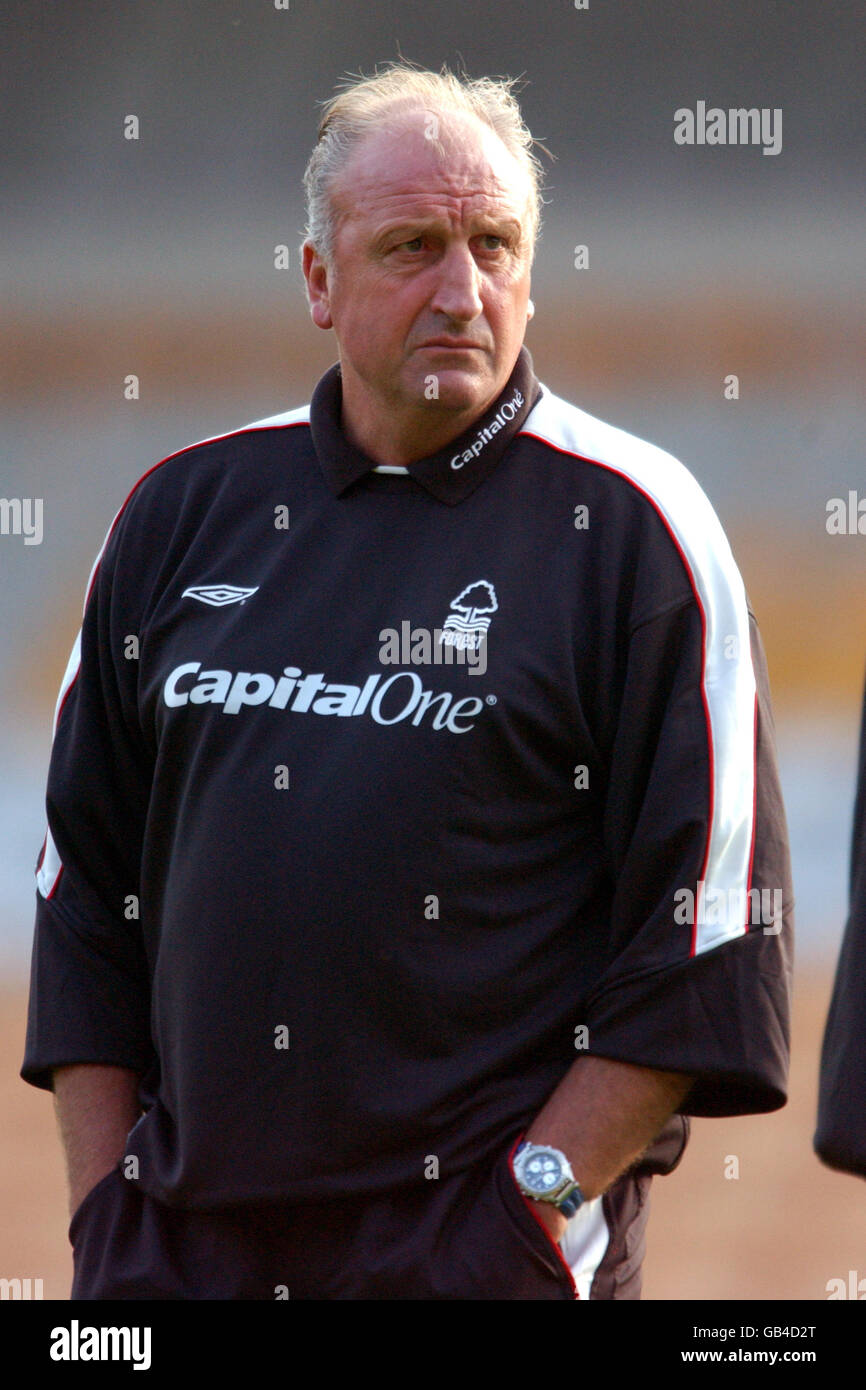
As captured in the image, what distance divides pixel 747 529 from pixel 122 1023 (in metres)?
6.68

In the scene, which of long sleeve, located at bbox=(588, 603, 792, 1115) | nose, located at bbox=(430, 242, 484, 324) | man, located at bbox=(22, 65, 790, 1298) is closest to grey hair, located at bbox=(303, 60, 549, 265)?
man, located at bbox=(22, 65, 790, 1298)

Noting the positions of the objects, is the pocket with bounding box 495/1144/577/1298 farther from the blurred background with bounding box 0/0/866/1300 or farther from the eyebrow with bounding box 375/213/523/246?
the blurred background with bounding box 0/0/866/1300

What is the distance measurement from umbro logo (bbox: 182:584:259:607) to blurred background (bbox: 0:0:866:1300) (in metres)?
6.12

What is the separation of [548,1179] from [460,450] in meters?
0.80

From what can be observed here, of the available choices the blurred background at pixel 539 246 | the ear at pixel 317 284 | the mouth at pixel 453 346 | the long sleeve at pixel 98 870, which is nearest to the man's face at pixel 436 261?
the mouth at pixel 453 346

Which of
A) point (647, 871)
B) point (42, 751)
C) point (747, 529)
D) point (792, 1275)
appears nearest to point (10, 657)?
Answer: point (42, 751)

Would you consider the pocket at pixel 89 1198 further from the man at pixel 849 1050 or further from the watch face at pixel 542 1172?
the man at pixel 849 1050

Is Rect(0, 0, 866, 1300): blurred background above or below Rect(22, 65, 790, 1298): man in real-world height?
above

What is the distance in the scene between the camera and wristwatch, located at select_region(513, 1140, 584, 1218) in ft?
5.46

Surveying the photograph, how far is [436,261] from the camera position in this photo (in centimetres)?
182

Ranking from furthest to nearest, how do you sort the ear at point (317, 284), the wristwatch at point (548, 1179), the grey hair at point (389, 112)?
the ear at point (317, 284)
the grey hair at point (389, 112)
the wristwatch at point (548, 1179)

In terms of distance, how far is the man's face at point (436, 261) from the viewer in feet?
5.91

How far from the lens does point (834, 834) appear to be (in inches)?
209

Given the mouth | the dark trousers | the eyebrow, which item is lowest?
the dark trousers
